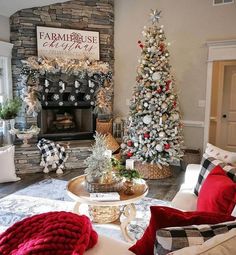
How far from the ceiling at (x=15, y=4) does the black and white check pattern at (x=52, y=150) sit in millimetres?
2258

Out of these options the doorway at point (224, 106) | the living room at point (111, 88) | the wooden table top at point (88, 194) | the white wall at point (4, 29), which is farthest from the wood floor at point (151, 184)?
the white wall at point (4, 29)

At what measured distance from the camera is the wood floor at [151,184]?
3.69 meters

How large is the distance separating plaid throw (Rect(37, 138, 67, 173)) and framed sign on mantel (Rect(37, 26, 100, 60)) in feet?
5.38

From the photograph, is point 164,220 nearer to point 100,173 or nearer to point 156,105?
point 100,173

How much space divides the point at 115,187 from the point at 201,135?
300 centimetres

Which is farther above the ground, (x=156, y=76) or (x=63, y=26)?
(x=63, y=26)

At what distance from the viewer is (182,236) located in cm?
111

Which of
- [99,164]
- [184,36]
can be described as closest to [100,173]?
[99,164]

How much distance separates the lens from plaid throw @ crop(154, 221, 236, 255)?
1082mm

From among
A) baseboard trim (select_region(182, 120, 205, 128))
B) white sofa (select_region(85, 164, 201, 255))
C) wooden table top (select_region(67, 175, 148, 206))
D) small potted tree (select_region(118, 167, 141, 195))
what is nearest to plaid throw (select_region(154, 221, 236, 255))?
white sofa (select_region(85, 164, 201, 255))

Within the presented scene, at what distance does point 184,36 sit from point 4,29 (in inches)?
126

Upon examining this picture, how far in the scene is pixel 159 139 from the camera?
421 cm

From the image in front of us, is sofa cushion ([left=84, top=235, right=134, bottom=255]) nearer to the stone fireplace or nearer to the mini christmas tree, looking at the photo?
the mini christmas tree

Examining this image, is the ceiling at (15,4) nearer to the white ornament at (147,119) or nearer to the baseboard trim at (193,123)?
the white ornament at (147,119)
